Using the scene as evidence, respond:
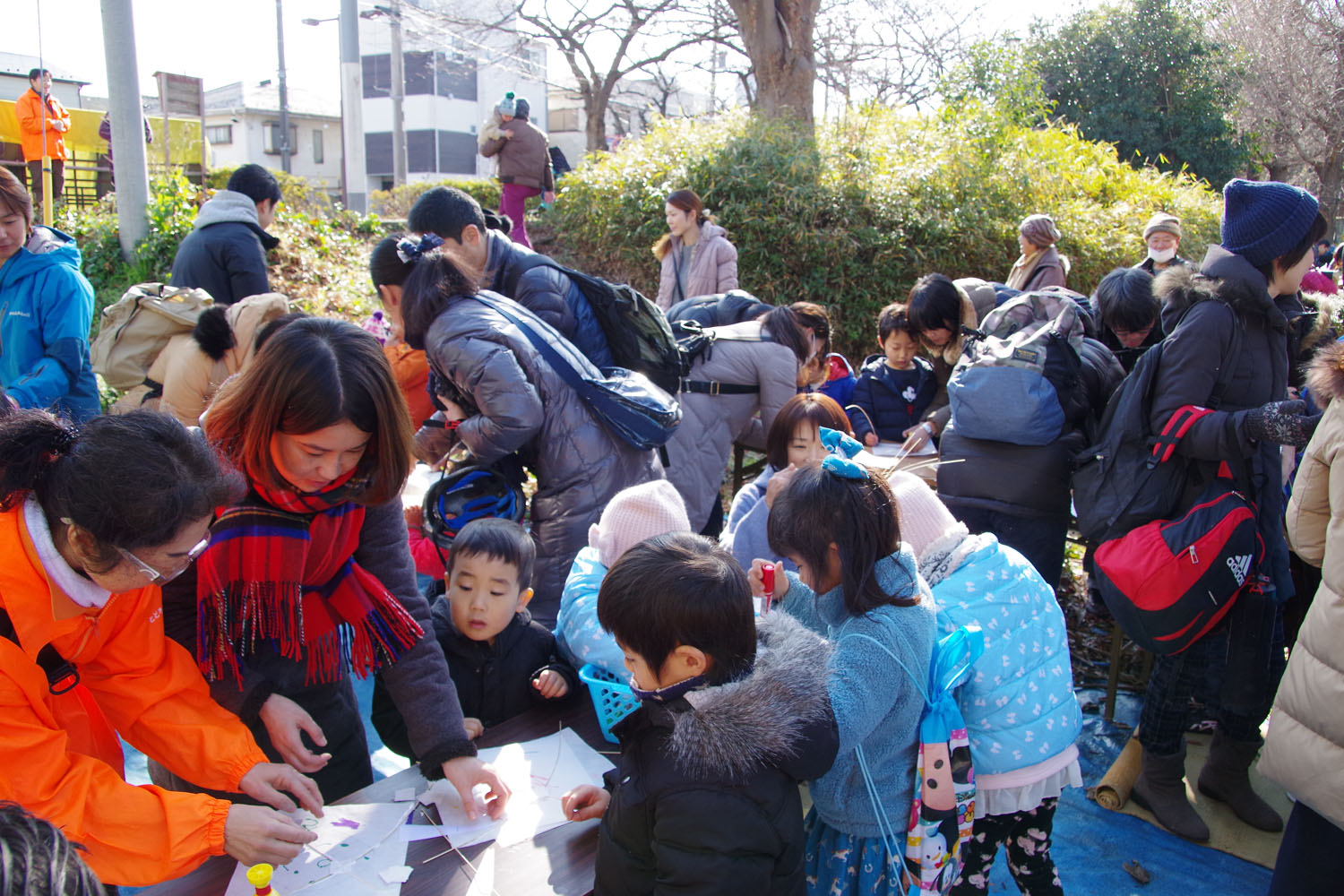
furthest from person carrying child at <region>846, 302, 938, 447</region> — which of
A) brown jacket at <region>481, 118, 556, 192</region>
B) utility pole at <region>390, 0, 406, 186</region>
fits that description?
utility pole at <region>390, 0, 406, 186</region>

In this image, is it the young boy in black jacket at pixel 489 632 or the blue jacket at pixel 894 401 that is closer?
the young boy in black jacket at pixel 489 632

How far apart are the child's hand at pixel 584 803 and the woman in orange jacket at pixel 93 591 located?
43cm

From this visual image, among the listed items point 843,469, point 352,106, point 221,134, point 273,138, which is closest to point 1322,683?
point 843,469

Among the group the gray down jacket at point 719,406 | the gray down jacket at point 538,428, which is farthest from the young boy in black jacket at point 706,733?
the gray down jacket at point 719,406

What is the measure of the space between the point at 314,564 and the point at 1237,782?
285 cm

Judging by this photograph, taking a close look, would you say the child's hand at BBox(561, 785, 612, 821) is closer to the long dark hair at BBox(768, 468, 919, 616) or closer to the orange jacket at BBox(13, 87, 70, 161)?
the long dark hair at BBox(768, 468, 919, 616)

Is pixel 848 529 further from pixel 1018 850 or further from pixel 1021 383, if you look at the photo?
pixel 1021 383

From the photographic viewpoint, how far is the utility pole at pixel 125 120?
21.5 ft

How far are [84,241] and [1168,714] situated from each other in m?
9.34

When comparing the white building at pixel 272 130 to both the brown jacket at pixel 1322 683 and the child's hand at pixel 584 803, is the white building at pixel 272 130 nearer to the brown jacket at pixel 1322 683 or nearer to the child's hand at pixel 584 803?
the child's hand at pixel 584 803

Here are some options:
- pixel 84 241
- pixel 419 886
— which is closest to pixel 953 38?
pixel 84 241

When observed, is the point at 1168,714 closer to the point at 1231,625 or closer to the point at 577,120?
the point at 1231,625

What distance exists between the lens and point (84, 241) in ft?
26.7

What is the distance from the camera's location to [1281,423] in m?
2.27
